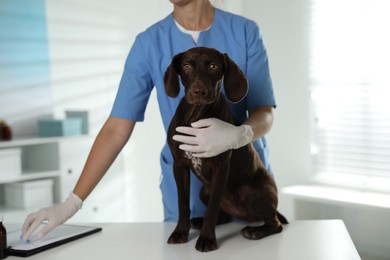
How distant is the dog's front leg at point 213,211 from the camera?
1398 millimetres

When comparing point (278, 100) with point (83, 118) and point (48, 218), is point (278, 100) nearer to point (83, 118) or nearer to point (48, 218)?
point (83, 118)

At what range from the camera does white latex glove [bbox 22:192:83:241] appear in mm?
1563

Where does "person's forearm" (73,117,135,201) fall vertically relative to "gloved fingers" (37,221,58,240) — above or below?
above

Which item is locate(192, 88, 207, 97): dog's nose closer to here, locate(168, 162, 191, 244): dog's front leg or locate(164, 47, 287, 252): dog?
locate(164, 47, 287, 252): dog

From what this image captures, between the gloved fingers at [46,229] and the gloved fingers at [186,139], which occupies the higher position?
the gloved fingers at [186,139]

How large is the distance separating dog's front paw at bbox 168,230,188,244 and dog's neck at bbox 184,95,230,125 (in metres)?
0.32

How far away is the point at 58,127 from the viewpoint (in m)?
3.30

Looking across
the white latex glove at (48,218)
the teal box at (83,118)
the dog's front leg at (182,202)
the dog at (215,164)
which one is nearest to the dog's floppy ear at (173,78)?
the dog at (215,164)

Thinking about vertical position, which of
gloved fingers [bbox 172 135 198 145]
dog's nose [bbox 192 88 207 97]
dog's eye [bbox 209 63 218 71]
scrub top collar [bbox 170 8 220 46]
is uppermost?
scrub top collar [bbox 170 8 220 46]

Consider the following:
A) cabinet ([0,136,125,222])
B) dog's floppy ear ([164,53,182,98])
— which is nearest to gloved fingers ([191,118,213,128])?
dog's floppy ear ([164,53,182,98])

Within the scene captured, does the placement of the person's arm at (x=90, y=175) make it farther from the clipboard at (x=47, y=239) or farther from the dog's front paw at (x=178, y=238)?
the dog's front paw at (x=178, y=238)

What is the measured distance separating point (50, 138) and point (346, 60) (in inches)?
82.0

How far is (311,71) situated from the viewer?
3891 mm

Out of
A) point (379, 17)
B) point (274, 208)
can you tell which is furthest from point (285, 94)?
point (274, 208)
